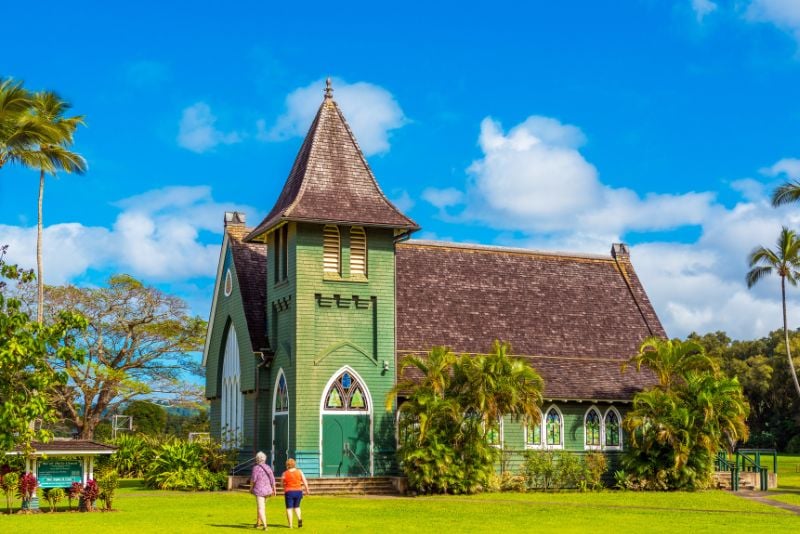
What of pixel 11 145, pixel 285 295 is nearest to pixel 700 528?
pixel 285 295

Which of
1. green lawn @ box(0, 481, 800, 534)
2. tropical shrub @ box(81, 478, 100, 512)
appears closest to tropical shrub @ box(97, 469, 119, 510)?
tropical shrub @ box(81, 478, 100, 512)

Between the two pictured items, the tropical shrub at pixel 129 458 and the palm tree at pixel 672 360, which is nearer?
the palm tree at pixel 672 360

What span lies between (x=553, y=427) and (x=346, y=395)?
747 cm

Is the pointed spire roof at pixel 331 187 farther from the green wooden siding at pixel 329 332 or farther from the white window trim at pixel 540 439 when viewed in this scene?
the white window trim at pixel 540 439

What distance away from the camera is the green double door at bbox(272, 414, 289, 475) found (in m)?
34.5

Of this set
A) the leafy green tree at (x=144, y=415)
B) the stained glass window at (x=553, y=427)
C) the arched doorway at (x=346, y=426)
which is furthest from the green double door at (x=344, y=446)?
the leafy green tree at (x=144, y=415)

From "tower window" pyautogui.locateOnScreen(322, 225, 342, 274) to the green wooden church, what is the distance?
1.8 inches

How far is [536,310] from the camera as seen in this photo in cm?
4003

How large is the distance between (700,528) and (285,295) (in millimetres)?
16365

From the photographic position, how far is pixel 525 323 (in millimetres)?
39281

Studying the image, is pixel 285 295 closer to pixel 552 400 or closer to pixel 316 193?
pixel 316 193

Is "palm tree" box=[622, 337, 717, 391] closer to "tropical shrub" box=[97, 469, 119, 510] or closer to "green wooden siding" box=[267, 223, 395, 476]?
"green wooden siding" box=[267, 223, 395, 476]

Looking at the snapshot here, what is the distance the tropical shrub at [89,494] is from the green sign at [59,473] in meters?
0.64

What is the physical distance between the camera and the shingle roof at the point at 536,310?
123ft
